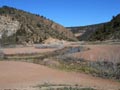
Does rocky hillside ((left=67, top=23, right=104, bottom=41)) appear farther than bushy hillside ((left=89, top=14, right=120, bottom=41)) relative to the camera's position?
Yes

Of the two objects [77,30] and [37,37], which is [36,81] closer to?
[37,37]

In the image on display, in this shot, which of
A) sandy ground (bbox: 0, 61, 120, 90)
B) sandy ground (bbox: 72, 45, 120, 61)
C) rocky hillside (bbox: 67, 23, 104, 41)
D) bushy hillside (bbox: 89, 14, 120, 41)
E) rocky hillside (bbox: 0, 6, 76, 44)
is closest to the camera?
sandy ground (bbox: 0, 61, 120, 90)

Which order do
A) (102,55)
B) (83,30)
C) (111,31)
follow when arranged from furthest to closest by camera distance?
(83,30) → (111,31) → (102,55)

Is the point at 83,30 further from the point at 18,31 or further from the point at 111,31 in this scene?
the point at 18,31

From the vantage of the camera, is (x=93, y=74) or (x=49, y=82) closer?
(x=49, y=82)

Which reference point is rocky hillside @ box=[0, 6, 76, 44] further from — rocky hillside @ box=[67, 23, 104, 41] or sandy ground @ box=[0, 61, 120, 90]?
rocky hillside @ box=[67, 23, 104, 41]

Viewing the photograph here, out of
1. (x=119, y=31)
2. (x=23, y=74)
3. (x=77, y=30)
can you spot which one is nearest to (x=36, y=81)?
(x=23, y=74)

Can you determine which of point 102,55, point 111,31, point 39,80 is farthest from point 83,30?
point 39,80

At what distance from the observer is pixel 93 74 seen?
24.6 meters

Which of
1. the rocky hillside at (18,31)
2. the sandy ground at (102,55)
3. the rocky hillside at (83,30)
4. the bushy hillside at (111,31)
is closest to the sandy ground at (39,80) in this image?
the sandy ground at (102,55)

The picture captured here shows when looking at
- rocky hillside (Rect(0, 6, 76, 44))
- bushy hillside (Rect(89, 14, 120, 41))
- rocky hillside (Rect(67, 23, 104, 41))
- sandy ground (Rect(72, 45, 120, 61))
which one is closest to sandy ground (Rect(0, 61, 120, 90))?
sandy ground (Rect(72, 45, 120, 61))

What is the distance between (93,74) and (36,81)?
217 inches

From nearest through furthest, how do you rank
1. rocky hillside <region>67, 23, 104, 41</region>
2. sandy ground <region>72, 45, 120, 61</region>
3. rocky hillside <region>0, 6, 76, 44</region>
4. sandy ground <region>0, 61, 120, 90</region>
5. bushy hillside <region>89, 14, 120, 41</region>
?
sandy ground <region>0, 61, 120, 90</region> → sandy ground <region>72, 45, 120, 61</region> → bushy hillside <region>89, 14, 120, 41</region> → rocky hillside <region>0, 6, 76, 44</region> → rocky hillside <region>67, 23, 104, 41</region>

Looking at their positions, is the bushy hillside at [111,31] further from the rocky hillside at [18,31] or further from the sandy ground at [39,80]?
the sandy ground at [39,80]
